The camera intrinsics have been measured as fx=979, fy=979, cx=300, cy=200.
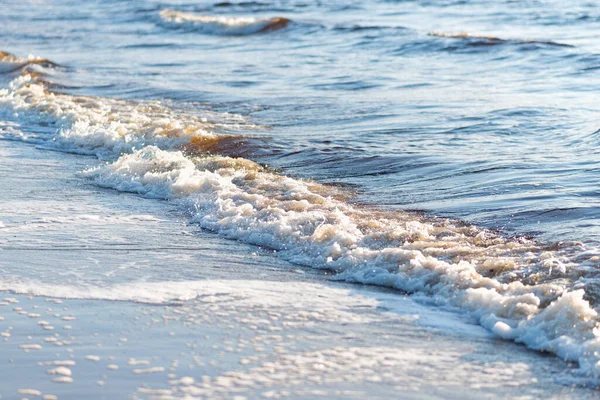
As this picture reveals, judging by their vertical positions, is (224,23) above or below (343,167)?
above

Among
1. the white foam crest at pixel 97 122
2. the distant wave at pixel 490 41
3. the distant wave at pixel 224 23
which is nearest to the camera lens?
the white foam crest at pixel 97 122

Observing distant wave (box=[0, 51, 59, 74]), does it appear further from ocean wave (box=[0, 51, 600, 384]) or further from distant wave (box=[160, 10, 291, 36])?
ocean wave (box=[0, 51, 600, 384])

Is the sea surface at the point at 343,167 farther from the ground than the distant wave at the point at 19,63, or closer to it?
closer to it

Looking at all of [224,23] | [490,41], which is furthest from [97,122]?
[224,23]

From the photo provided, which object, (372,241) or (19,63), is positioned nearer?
(372,241)

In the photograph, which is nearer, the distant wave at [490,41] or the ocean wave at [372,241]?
the ocean wave at [372,241]

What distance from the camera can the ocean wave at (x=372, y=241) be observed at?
4.24m

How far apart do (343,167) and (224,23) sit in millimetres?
15309

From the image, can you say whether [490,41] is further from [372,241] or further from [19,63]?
[372,241]

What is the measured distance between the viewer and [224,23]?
2272 cm

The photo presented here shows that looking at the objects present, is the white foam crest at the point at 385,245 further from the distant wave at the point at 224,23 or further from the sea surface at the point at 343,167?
the distant wave at the point at 224,23

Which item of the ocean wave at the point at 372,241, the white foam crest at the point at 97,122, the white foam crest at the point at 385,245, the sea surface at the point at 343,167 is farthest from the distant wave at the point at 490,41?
the white foam crest at the point at 385,245

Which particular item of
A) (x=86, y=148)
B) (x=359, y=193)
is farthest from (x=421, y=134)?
(x=86, y=148)

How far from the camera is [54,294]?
4672 mm
